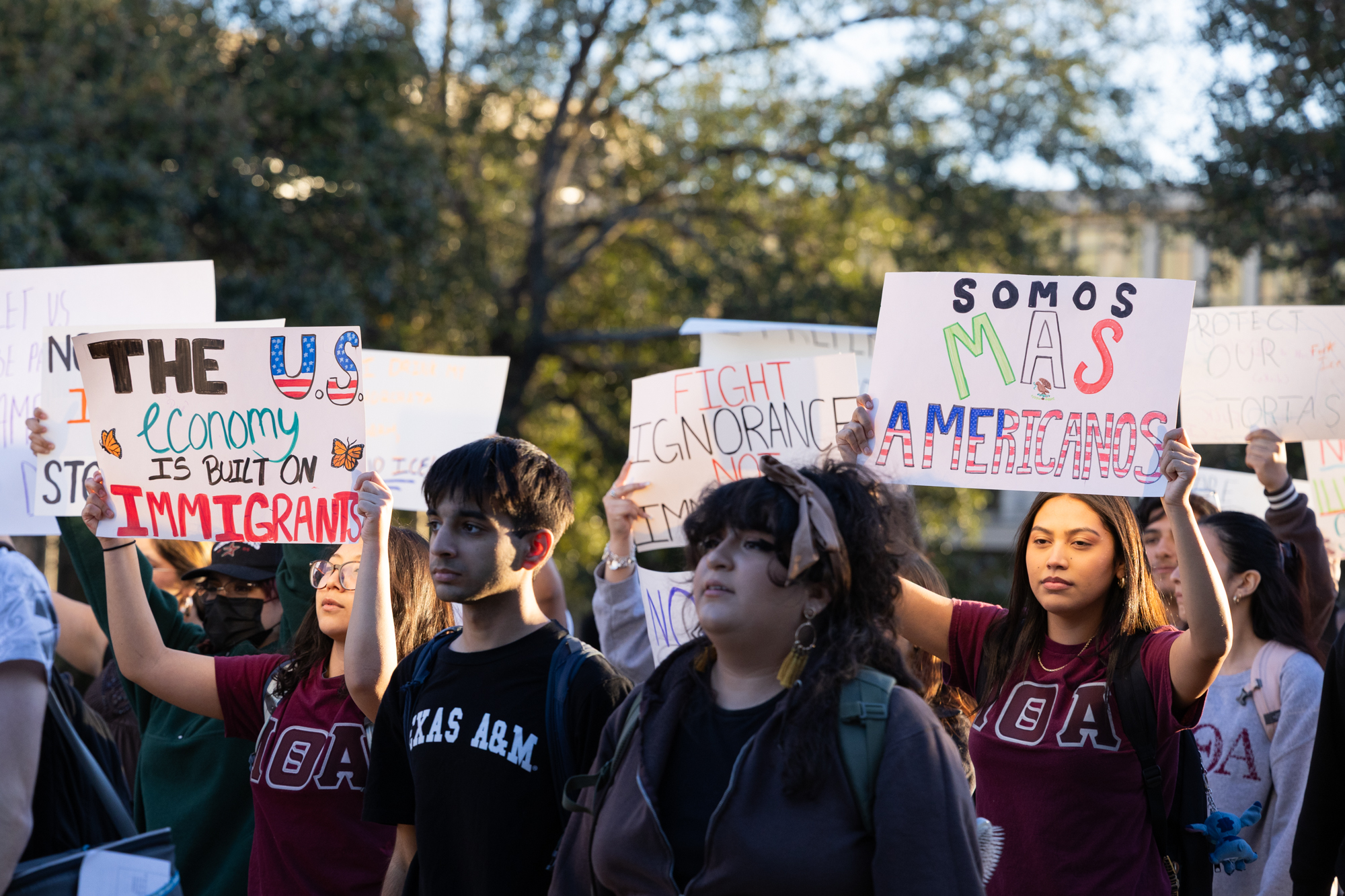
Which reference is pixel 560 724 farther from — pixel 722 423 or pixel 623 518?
pixel 722 423

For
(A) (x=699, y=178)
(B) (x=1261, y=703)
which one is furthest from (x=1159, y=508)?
(A) (x=699, y=178)

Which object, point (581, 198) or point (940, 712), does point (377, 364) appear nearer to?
point (940, 712)

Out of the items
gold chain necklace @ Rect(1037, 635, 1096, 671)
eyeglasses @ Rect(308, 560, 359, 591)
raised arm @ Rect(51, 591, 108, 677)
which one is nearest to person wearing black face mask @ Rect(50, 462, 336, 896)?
eyeglasses @ Rect(308, 560, 359, 591)

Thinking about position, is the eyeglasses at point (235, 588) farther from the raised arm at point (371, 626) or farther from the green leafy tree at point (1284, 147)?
the green leafy tree at point (1284, 147)

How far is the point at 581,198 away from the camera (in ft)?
54.6

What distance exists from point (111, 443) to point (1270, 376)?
3823 millimetres

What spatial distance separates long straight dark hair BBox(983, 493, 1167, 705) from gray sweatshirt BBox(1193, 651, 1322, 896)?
90 centimetres

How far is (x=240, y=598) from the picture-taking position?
4.32 m

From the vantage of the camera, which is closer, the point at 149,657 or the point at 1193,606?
the point at 1193,606

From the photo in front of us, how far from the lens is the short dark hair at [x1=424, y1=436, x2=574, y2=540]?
303 cm

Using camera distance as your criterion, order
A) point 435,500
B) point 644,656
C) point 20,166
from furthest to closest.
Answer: point 20,166 < point 644,656 < point 435,500

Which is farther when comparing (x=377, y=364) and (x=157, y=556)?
(x=377, y=364)

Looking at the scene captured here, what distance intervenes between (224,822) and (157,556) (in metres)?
1.72

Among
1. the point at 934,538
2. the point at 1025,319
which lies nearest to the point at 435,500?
the point at 1025,319
